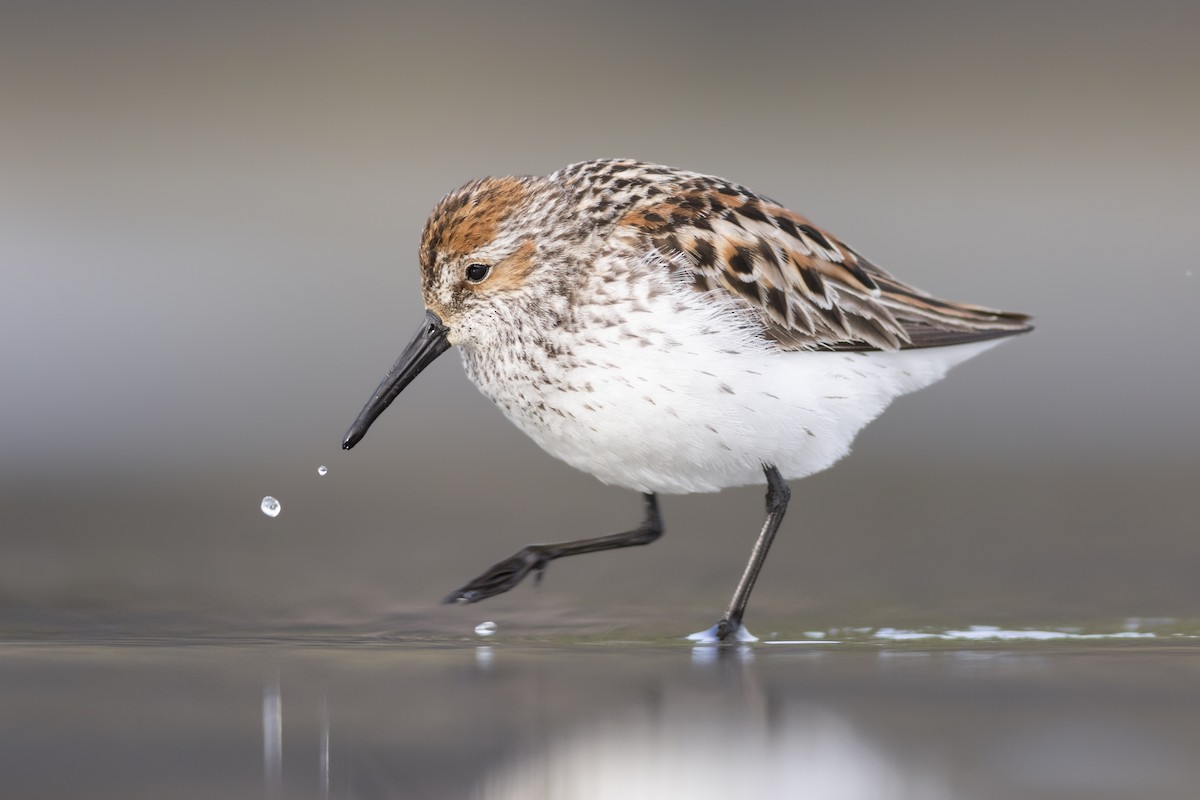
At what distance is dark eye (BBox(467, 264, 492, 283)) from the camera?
484 cm

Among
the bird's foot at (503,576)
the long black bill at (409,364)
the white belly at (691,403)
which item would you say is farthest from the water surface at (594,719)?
the long black bill at (409,364)

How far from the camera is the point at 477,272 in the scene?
15.9 ft

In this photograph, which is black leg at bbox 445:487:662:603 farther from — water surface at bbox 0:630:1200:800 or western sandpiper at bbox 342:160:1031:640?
water surface at bbox 0:630:1200:800

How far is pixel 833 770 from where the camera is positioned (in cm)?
347

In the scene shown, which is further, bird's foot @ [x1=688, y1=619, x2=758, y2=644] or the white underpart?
bird's foot @ [x1=688, y1=619, x2=758, y2=644]

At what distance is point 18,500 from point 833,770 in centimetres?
424

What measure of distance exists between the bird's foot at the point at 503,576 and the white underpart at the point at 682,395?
44 centimetres

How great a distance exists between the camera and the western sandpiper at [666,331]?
177 inches

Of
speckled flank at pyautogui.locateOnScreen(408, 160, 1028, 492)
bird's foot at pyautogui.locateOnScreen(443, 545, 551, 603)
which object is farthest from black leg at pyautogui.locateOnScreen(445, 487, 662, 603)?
speckled flank at pyautogui.locateOnScreen(408, 160, 1028, 492)

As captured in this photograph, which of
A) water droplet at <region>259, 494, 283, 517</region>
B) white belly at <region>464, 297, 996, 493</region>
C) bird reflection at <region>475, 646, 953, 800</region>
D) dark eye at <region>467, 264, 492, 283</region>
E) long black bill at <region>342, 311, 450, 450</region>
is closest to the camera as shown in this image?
bird reflection at <region>475, 646, 953, 800</region>

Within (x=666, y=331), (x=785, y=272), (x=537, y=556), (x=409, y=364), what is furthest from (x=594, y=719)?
(x=785, y=272)

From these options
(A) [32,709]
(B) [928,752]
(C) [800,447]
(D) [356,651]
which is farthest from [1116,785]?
(A) [32,709]

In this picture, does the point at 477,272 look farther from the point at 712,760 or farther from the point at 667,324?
the point at 712,760

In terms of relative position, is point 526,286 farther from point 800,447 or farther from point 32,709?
point 32,709
